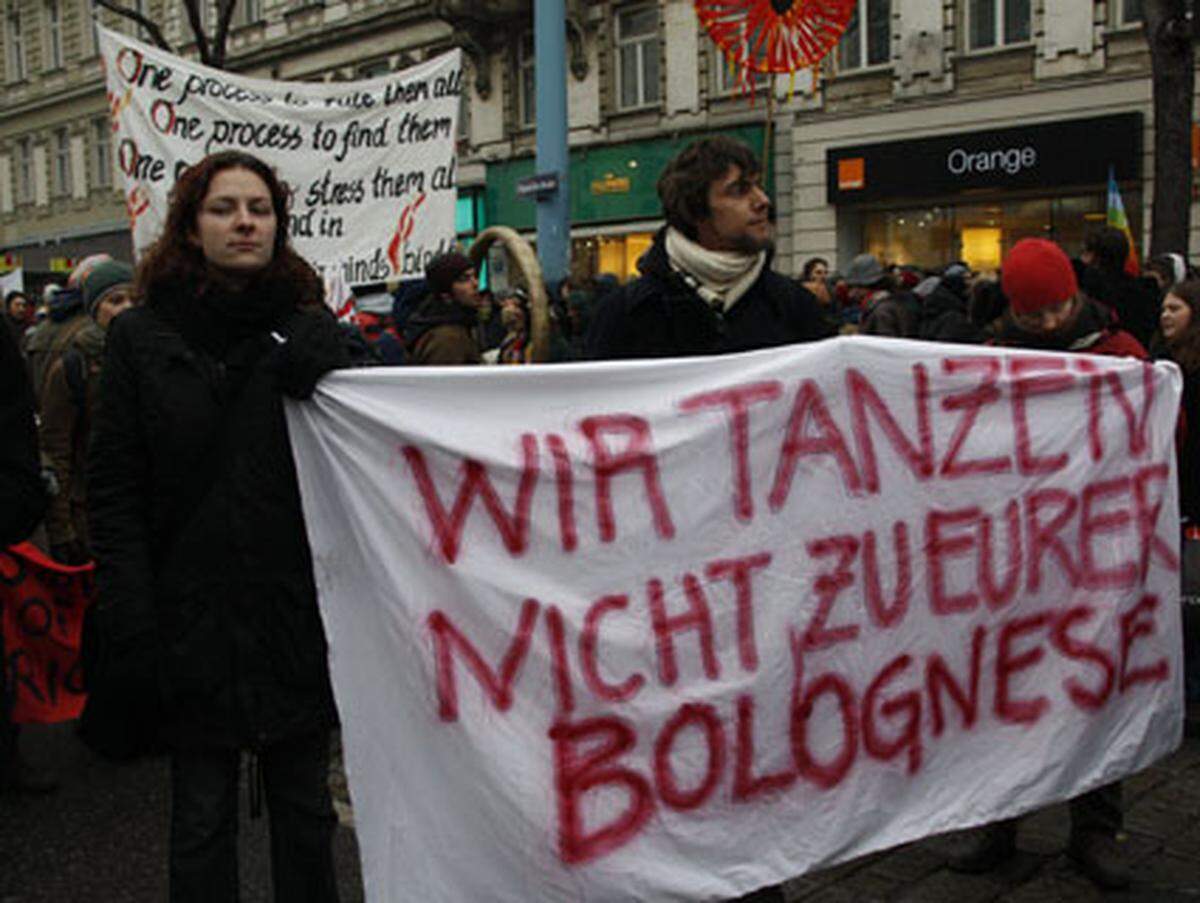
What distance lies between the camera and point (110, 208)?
3269 centimetres

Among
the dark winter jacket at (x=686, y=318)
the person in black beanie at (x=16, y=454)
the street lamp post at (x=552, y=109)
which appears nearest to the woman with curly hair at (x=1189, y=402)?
the dark winter jacket at (x=686, y=318)


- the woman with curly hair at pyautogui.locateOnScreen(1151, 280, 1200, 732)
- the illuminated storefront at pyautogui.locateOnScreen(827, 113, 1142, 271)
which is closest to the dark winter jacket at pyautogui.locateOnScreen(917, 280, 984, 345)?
the woman with curly hair at pyautogui.locateOnScreen(1151, 280, 1200, 732)

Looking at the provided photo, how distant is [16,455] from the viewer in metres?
3.01

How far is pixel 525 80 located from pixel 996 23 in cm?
913

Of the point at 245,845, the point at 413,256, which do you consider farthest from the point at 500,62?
the point at 245,845

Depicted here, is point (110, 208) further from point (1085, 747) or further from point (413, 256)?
point (1085, 747)

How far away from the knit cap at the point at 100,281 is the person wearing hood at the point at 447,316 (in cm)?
125

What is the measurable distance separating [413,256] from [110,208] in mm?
28609

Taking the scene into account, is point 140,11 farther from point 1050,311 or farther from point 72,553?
point 1050,311

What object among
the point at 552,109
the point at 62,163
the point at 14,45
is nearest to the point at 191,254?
the point at 552,109

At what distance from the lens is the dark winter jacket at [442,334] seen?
18.4ft

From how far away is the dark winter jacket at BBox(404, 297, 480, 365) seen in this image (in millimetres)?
5598

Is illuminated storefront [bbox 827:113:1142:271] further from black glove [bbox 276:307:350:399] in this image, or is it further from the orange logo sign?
black glove [bbox 276:307:350:399]

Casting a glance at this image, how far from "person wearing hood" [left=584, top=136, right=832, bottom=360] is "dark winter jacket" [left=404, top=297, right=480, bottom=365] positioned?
100 inches
